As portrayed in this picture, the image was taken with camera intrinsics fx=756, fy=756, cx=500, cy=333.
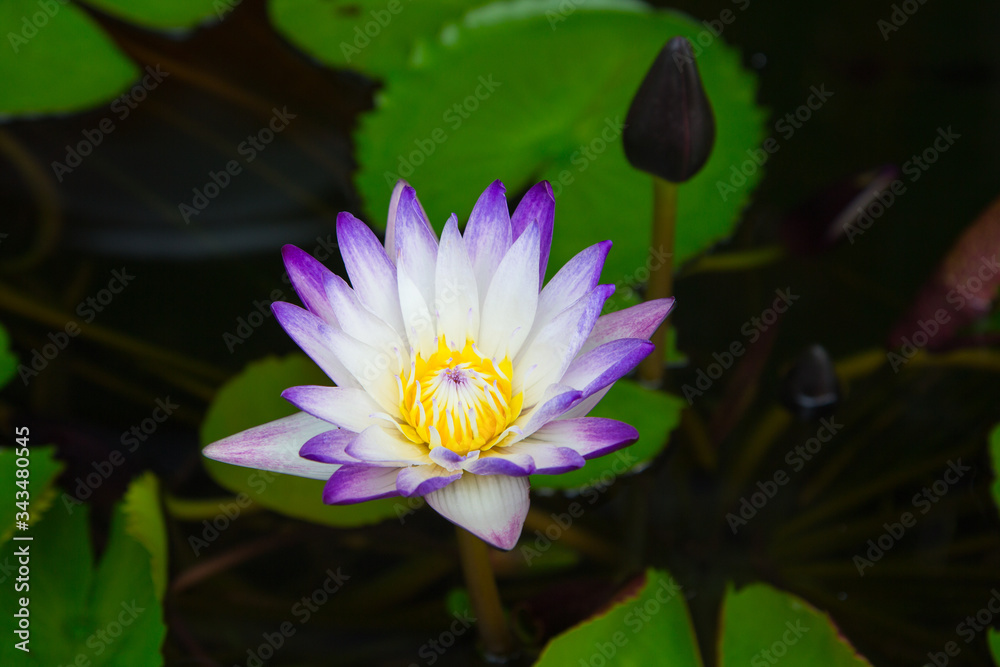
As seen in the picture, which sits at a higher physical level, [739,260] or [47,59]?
[739,260]

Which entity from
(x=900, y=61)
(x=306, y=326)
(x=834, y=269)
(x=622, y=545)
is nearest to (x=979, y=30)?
→ (x=900, y=61)

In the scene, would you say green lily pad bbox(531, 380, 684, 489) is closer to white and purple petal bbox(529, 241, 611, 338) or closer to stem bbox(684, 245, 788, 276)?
white and purple petal bbox(529, 241, 611, 338)

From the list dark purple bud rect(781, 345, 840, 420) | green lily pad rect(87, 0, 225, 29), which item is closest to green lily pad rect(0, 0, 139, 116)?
green lily pad rect(87, 0, 225, 29)

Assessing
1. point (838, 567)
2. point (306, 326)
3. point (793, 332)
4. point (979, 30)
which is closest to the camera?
point (306, 326)

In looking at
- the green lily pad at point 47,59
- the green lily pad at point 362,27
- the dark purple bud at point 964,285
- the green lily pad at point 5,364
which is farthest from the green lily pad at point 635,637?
the green lily pad at point 47,59

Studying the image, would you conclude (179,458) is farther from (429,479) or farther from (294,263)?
(429,479)

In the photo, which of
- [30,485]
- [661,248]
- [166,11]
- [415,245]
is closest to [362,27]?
[166,11]

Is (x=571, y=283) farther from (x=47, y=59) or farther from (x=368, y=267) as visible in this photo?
(x=47, y=59)
